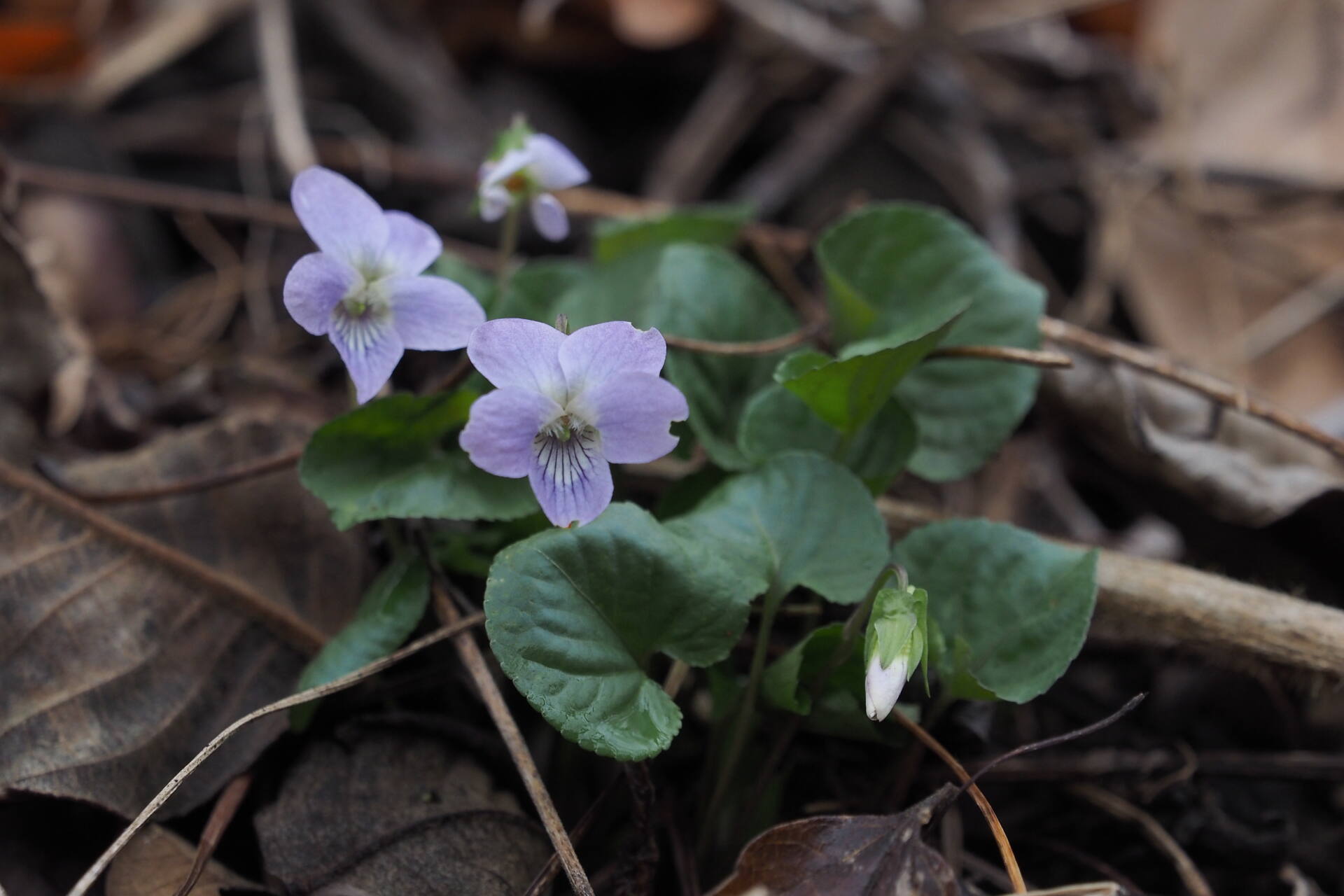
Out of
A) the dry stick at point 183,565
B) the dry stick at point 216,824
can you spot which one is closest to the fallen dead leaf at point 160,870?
the dry stick at point 216,824

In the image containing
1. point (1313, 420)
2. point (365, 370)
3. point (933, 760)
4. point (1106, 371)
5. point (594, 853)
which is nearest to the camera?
point (365, 370)

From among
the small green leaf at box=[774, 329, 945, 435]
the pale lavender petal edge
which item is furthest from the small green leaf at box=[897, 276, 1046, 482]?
the pale lavender petal edge

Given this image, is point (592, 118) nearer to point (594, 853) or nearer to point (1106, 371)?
point (1106, 371)

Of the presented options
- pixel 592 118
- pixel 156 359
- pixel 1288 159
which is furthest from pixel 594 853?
pixel 1288 159

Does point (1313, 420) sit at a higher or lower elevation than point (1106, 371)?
lower

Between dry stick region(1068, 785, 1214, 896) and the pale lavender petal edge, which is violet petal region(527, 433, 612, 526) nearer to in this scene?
the pale lavender petal edge

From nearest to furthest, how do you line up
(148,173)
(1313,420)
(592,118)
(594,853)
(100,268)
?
(594,853), (1313,420), (100,268), (148,173), (592,118)

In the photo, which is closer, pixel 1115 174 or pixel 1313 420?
pixel 1313 420

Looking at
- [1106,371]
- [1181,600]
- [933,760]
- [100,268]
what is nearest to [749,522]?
[933,760]

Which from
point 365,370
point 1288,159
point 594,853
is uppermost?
point 365,370
